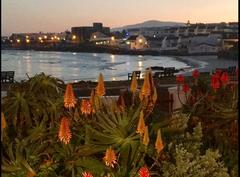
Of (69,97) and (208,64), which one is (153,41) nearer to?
(208,64)

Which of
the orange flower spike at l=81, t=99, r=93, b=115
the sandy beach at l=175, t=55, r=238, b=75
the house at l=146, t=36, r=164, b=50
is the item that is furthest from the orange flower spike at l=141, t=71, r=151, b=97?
the house at l=146, t=36, r=164, b=50

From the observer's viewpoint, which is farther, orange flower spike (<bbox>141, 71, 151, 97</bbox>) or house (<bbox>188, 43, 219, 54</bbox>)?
house (<bbox>188, 43, 219, 54</bbox>)

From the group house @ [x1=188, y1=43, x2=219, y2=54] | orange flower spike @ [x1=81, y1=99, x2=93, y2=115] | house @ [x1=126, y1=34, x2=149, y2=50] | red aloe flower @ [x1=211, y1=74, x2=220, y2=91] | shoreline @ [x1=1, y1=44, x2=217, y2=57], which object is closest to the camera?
orange flower spike @ [x1=81, y1=99, x2=93, y2=115]

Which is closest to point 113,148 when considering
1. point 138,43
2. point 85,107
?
point 85,107

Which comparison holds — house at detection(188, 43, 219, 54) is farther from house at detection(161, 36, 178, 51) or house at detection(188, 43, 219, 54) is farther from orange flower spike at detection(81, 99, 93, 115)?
orange flower spike at detection(81, 99, 93, 115)

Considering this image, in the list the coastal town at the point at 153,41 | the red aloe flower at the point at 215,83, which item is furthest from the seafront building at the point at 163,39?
the red aloe flower at the point at 215,83

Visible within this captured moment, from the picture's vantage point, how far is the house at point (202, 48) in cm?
9479

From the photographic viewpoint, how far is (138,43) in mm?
112125

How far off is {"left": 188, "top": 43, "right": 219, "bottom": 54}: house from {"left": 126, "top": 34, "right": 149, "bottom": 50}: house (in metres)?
15.3

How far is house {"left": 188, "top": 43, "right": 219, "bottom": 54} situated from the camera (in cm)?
9479

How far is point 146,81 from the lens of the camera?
2715 millimetres

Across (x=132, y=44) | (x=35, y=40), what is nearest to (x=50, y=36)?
(x=35, y=40)

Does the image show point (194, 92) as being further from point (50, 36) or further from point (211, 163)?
point (50, 36)

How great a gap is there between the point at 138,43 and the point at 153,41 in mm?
3376
